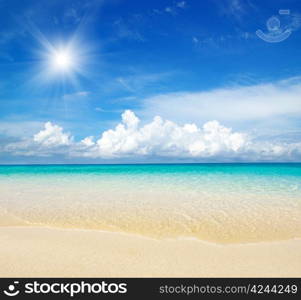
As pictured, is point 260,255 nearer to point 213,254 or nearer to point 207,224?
→ point 213,254

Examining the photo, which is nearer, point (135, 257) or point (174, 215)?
point (135, 257)

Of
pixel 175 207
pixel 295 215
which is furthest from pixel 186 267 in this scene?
pixel 295 215

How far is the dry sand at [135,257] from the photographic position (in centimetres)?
534

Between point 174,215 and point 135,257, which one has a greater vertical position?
point 174,215

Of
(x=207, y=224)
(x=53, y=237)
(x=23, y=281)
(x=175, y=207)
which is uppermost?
(x=175, y=207)

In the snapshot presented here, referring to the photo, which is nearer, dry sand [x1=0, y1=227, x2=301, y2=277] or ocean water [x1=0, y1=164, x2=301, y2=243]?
dry sand [x1=0, y1=227, x2=301, y2=277]

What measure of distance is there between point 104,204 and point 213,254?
8779mm

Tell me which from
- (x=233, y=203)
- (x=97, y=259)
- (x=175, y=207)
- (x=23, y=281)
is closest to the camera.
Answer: (x=23, y=281)

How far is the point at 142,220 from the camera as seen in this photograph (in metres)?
10.4

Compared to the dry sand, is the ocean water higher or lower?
higher

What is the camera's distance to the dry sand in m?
5.34

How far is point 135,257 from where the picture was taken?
20.1ft

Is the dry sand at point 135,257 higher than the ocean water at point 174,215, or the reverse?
the ocean water at point 174,215

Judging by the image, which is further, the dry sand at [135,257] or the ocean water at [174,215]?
the ocean water at [174,215]
